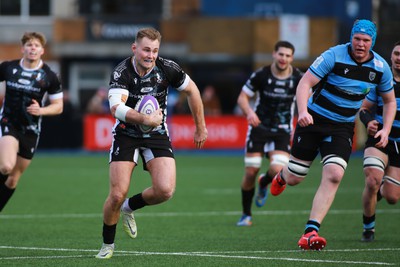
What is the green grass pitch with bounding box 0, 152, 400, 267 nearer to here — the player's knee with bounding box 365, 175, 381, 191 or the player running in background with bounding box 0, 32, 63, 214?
the player's knee with bounding box 365, 175, 381, 191

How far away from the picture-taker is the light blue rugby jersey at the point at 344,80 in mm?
10055

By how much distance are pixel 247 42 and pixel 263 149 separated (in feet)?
74.9

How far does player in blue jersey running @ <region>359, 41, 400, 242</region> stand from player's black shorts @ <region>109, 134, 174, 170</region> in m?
2.53

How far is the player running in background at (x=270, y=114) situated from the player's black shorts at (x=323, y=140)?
287 centimetres

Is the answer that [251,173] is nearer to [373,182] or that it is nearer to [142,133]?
[373,182]

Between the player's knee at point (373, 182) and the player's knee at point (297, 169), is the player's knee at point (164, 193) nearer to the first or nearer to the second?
the player's knee at point (297, 169)

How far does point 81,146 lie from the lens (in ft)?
96.2

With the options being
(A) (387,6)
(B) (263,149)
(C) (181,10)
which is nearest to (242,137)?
(A) (387,6)

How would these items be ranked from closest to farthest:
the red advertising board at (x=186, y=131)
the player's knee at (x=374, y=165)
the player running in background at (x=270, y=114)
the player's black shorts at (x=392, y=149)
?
1. the player's knee at (x=374, y=165)
2. the player's black shorts at (x=392, y=149)
3. the player running in background at (x=270, y=114)
4. the red advertising board at (x=186, y=131)

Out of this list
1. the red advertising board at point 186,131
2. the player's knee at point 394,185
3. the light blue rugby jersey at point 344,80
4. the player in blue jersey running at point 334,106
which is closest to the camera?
the player in blue jersey running at point 334,106

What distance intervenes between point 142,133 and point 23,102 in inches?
121

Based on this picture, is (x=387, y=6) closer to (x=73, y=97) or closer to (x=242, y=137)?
(x=242, y=137)

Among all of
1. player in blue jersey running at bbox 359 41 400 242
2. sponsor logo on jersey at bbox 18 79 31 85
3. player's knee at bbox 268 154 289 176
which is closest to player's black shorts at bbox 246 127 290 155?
player's knee at bbox 268 154 289 176

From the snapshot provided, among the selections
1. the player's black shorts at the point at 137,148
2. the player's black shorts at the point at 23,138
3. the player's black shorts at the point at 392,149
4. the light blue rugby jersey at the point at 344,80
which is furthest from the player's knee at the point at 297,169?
the player's black shorts at the point at 23,138
